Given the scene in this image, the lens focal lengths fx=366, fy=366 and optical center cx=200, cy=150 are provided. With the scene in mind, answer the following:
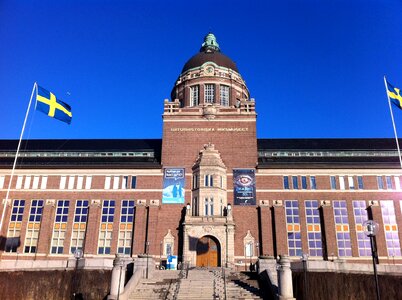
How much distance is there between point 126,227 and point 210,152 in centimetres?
1369

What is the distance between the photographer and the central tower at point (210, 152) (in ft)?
134

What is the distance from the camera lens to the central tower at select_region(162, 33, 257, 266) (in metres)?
41.0

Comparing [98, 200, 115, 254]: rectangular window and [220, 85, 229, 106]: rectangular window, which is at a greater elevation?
[220, 85, 229, 106]: rectangular window

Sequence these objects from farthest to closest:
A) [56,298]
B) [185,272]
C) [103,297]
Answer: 1. [185,272]
2. [103,297]
3. [56,298]

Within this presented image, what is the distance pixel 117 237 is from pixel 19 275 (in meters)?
18.5

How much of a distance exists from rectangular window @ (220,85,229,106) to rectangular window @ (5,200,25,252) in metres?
30.2

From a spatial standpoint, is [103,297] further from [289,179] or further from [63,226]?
[289,179]

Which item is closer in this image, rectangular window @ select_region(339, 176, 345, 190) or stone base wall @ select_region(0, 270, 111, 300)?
stone base wall @ select_region(0, 270, 111, 300)

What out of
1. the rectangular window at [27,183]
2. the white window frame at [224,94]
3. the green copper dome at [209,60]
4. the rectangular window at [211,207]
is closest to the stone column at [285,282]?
the rectangular window at [211,207]

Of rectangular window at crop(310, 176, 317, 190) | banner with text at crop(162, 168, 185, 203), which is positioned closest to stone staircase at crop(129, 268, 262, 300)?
banner with text at crop(162, 168, 185, 203)

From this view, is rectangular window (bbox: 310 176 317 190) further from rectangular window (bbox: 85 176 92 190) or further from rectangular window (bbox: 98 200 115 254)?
rectangular window (bbox: 85 176 92 190)

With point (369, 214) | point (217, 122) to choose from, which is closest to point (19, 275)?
point (217, 122)

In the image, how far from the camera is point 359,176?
44875 millimetres

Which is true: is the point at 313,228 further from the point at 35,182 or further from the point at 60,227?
the point at 35,182
